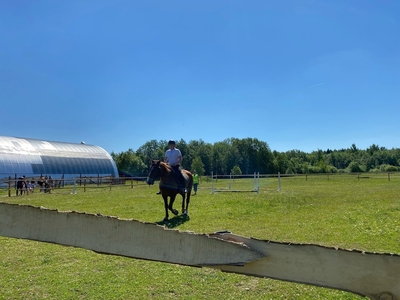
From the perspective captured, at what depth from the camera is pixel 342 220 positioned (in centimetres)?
1028

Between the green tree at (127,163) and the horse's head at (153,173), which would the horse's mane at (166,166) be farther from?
the green tree at (127,163)

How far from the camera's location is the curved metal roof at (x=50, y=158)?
40.7m

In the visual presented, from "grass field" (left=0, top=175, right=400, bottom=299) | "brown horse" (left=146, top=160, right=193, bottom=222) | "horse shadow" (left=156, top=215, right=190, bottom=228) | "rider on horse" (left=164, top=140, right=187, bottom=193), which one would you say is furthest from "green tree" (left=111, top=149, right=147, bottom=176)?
"grass field" (left=0, top=175, right=400, bottom=299)

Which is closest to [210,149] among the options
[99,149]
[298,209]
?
[99,149]

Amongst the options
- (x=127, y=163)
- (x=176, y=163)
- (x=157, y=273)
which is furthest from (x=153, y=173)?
(x=127, y=163)

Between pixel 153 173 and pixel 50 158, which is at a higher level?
pixel 50 158

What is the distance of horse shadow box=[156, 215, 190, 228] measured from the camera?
983cm

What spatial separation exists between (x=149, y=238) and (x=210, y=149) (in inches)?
4478

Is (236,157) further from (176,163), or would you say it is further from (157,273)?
(157,273)

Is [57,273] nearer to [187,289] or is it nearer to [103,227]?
[187,289]

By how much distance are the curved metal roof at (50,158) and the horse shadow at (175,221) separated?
35242 mm

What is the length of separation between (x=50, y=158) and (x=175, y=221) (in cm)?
4122

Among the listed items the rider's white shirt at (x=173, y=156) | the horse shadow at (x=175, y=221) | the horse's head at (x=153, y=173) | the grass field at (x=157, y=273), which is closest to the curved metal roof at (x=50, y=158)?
the rider's white shirt at (x=173, y=156)

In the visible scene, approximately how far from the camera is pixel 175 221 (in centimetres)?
1038
